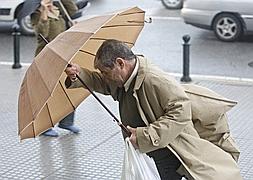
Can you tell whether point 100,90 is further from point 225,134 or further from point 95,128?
point 95,128

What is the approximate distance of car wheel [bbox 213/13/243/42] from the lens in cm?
1366

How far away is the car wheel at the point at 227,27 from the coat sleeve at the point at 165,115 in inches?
373

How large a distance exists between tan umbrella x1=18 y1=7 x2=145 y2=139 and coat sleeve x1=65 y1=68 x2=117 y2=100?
139mm

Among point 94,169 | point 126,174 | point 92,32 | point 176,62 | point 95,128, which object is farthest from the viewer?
point 176,62

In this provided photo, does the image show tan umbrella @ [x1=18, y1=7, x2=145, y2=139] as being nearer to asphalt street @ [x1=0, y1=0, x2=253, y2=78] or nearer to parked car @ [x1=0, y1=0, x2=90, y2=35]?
asphalt street @ [x1=0, y1=0, x2=253, y2=78]

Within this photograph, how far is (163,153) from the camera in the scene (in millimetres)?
4680

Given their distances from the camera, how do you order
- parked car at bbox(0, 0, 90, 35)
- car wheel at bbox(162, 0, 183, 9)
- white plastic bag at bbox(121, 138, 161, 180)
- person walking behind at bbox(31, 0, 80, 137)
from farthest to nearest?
1. car wheel at bbox(162, 0, 183, 9)
2. parked car at bbox(0, 0, 90, 35)
3. person walking behind at bbox(31, 0, 80, 137)
4. white plastic bag at bbox(121, 138, 161, 180)

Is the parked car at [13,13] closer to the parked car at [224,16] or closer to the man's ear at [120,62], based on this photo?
the parked car at [224,16]

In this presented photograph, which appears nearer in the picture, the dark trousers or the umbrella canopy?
the dark trousers

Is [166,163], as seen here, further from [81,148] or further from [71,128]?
[71,128]

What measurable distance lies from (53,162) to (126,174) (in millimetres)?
2670

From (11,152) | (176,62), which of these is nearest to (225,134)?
(11,152)

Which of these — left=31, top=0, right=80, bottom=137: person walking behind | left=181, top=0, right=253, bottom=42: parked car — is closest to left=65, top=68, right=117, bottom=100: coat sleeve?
left=31, top=0, right=80, bottom=137: person walking behind

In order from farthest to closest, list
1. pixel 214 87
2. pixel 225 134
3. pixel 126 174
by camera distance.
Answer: pixel 214 87, pixel 225 134, pixel 126 174
